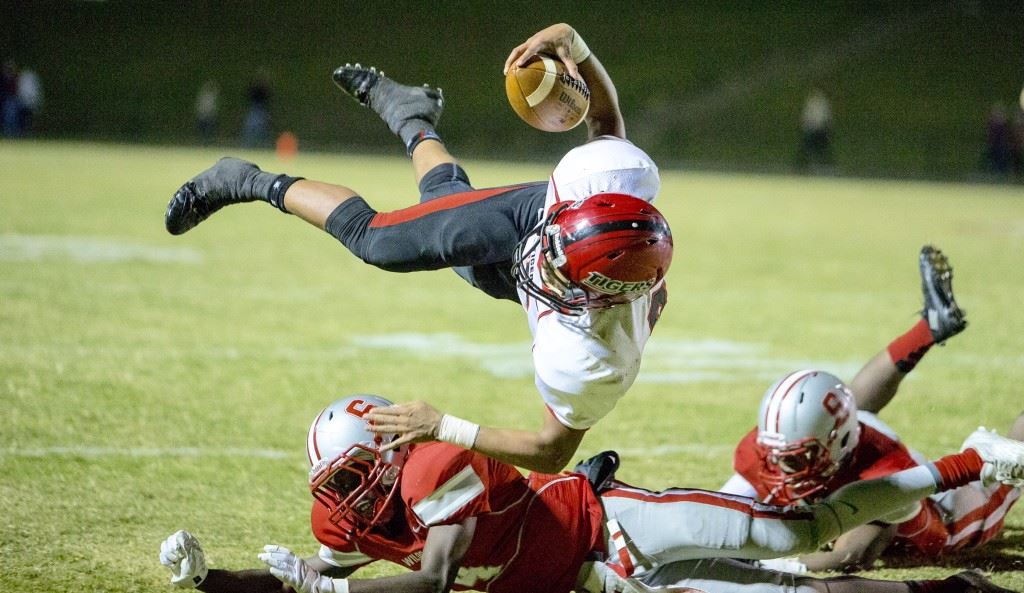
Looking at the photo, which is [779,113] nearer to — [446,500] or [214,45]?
[214,45]

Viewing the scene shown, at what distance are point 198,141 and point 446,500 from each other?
2486 centimetres

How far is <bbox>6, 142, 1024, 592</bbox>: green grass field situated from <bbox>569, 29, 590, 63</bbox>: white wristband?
1.74m

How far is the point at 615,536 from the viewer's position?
3396mm

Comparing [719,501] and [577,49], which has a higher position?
[577,49]

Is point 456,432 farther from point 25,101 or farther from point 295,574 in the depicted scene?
point 25,101

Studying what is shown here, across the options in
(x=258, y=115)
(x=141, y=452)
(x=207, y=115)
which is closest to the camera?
(x=141, y=452)

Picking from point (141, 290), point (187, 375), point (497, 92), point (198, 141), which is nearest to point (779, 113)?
point (497, 92)

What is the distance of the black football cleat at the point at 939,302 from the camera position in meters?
4.77

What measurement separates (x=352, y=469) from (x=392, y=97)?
7.09 feet

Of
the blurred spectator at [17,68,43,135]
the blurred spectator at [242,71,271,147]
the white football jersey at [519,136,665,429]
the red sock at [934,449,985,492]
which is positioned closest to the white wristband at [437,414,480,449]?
the white football jersey at [519,136,665,429]

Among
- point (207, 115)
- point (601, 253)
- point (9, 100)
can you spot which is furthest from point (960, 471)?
point (9, 100)

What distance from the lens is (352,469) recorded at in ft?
10.5

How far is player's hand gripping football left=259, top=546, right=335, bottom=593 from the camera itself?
306 cm

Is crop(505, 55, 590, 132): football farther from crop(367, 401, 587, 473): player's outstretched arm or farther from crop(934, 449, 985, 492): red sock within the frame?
crop(934, 449, 985, 492): red sock
